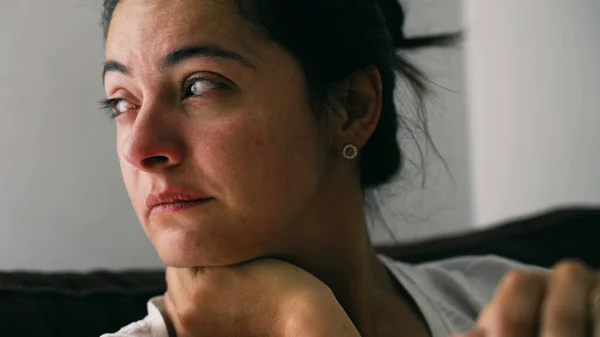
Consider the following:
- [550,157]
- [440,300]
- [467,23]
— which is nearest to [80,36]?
[440,300]

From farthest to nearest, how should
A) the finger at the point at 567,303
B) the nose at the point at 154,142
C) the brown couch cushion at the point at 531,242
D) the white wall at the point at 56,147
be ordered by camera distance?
1. the brown couch cushion at the point at 531,242
2. the white wall at the point at 56,147
3. the nose at the point at 154,142
4. the finger at the point at 567,303

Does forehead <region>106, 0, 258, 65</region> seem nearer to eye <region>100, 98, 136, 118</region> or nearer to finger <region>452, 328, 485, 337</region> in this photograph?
eye <region>100, 98, 136, 118</region>

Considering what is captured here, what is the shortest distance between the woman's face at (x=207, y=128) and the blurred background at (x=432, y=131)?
41 centimetres

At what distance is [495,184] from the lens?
184cm

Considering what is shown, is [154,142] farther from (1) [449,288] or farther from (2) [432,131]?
(2) [432,131]

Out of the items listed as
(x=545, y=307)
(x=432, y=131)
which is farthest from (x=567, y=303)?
(x=432, y=131)

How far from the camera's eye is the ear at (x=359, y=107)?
38.0 inches

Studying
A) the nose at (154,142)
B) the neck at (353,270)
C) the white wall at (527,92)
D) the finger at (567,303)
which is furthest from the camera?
the white wall at (527,92)

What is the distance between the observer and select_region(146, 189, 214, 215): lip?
84 cm

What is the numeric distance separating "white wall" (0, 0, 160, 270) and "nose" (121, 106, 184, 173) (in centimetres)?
46

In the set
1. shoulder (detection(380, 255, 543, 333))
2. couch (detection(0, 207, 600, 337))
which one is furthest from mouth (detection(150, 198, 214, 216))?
shoulder (detection(380, 255, 543, 333))

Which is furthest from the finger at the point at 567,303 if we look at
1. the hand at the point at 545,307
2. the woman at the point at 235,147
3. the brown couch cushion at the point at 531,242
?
the brown couch cushion at the point at 531,242

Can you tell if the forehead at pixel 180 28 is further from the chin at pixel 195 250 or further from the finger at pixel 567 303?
the finger at pixel 567 303

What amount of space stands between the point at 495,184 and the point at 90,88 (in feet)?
3.50
